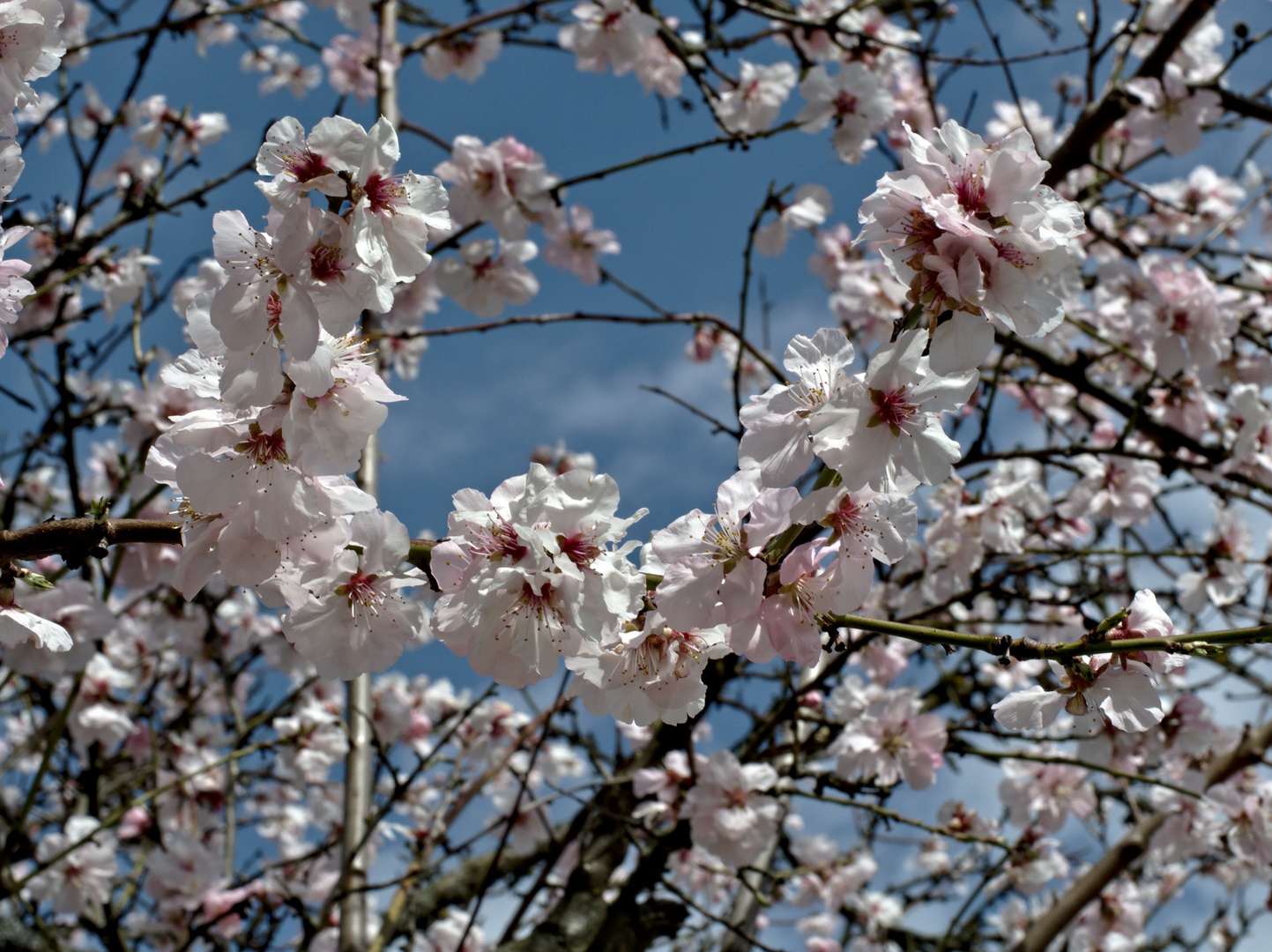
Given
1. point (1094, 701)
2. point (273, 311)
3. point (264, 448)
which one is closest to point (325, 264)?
point (273, 311)

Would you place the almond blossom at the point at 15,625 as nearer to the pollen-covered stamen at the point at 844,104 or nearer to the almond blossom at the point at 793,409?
the almond blossom at the point at 793,409

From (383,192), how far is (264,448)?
44cm

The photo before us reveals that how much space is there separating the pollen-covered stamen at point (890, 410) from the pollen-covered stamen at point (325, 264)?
793 millimetres

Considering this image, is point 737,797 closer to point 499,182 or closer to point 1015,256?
point 1015,256

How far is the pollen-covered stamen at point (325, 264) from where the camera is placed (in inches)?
52.0

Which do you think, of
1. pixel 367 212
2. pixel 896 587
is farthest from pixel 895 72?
pixel 367 212

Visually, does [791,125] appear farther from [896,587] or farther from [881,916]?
[881,916]

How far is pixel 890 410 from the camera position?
4.34ft

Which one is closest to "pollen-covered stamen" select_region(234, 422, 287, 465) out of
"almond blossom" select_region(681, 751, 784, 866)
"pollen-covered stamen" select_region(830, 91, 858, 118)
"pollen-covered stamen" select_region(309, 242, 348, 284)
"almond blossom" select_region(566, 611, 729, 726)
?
"pollen-covered stamen" select_region(309, 242, 348, 284)

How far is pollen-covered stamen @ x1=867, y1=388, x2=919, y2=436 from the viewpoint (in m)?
1.32

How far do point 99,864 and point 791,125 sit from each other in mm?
3940

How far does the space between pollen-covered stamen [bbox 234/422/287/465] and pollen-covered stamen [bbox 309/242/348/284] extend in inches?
9.9

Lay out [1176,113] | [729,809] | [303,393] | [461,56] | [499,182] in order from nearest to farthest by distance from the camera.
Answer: [303,393] < [729,809] < [499,182] < [1176,113] < [461,56]

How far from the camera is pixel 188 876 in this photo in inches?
144
